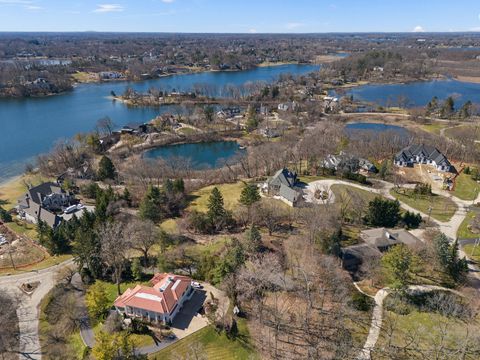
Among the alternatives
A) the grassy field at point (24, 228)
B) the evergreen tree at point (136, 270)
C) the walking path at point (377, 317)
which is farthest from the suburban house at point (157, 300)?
the grassy field at point (24, 228)

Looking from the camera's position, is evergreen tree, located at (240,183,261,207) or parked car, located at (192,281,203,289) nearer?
parked car, located at (192,281,203,289)

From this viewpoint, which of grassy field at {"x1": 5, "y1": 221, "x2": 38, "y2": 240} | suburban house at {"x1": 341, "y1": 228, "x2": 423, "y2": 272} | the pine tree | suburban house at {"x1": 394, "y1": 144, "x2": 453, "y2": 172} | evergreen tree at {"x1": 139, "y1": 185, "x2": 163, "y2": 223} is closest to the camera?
suburban house at {"x1": 341, "y1": 228, "x2": 423, "y2": 272}

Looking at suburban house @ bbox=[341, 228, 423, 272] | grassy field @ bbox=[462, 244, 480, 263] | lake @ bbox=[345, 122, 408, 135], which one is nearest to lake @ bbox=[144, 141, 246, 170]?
lake @ bbox=[345, 122, 408, 135]

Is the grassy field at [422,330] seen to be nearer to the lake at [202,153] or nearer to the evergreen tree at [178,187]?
the evergreen tree at [178,187]

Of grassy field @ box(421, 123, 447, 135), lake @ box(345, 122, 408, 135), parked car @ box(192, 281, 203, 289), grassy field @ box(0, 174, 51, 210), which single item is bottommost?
parked car @ box(192, 281, 203, 289)

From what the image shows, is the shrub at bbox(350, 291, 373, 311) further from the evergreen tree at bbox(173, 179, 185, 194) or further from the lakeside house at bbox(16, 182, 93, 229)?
the lakeside house at bbox(16, 182, 93, 229)

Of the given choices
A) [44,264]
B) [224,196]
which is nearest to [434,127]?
[224,196]

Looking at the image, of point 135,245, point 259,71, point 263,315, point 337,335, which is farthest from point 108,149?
point 259,71

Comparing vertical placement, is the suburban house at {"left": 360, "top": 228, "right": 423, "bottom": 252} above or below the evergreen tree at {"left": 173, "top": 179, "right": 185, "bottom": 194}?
below

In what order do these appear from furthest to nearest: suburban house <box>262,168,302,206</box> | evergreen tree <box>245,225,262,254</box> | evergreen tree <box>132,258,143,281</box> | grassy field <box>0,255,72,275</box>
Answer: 1. suburban house <box>262,168,302,206</box>
2. grassy field <box>0,255,72,275</box>
3. evergreen tree <box>245,225,262,254</box>
4. evergreen tree <box>132,258,143,281</box>
